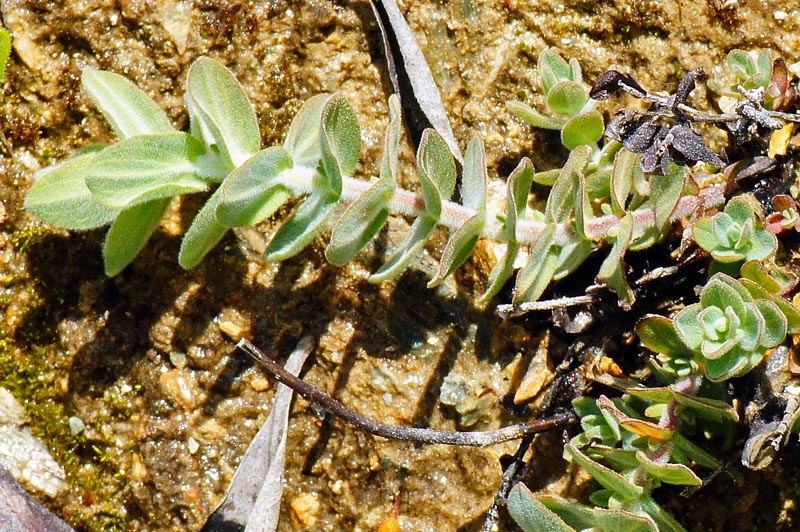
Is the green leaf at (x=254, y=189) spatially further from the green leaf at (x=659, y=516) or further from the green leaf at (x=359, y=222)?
the green leaf at (x=659, y=516)

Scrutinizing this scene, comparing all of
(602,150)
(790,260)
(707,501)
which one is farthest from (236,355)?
(790,260)

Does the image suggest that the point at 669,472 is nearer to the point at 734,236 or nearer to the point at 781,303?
the point at 781,303

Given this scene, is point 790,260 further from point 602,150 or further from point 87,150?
point 87,150

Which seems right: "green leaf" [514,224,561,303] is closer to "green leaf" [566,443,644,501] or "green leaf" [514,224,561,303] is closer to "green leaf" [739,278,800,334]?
"green leaf" [566,443,644,501]

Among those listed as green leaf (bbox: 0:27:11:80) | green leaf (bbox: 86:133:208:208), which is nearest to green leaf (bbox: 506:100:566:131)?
green leaf (bbox: 86:133:208:208)

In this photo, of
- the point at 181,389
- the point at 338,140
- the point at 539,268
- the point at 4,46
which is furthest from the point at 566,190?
the point at 4,46

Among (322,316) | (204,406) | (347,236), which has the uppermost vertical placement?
(347,236)
